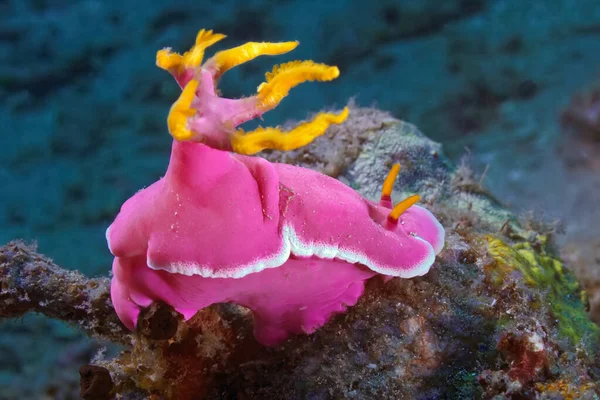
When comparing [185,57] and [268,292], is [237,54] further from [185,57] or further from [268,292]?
[268,292]

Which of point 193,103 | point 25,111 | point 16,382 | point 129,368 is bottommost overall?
point 16,382

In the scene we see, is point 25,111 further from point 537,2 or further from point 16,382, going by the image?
point 537,2

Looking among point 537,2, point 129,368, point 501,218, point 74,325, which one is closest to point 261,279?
point 129,368

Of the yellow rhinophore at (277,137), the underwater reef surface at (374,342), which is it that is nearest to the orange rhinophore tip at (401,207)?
the underwater reef surface at (374,342)

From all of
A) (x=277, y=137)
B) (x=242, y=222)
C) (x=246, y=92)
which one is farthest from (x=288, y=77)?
(x=246, y=92)

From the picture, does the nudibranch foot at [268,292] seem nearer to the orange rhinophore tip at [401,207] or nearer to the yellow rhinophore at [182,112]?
the orange rhinophore tip at [401,207]

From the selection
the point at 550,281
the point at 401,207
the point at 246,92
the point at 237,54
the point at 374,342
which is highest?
the point at 237,54
